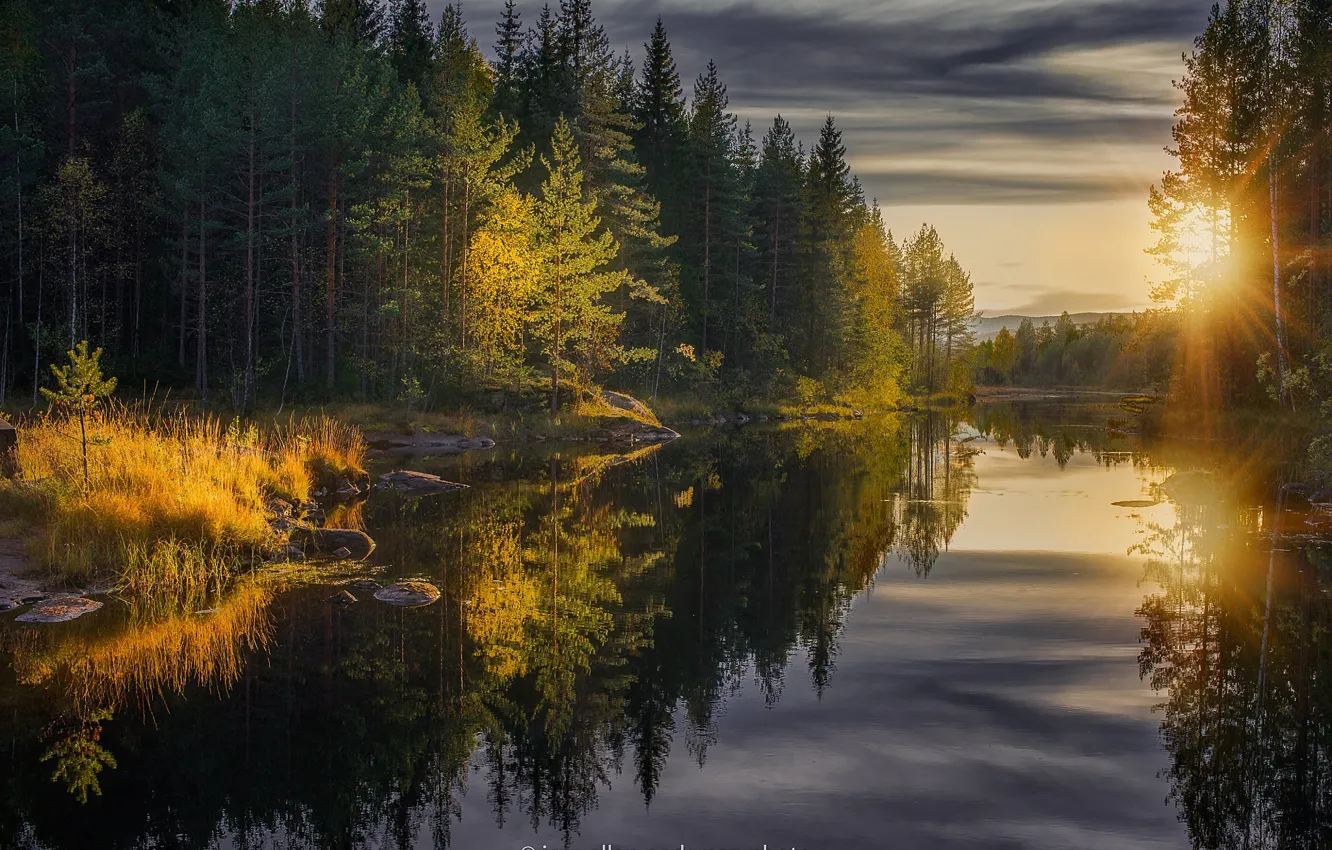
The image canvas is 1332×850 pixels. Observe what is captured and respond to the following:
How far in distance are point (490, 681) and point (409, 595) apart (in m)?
3.69

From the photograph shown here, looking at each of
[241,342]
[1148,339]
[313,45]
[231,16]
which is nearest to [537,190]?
[313,45]

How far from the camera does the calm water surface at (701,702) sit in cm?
746

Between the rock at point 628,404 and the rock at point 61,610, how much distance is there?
1416 inches

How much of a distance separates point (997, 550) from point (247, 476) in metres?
14.2

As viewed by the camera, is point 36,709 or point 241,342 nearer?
point 36,709

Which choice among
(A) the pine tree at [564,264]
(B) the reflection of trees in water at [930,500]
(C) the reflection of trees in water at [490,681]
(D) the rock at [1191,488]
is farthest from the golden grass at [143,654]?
(A) the pine tree at [564,264]

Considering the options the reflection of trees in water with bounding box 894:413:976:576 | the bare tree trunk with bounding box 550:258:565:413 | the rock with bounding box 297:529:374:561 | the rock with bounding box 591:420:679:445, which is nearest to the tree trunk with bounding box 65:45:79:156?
the bare tree trunk with bounding box 550:258:565:413

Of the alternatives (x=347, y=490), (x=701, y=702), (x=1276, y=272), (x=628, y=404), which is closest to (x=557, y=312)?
(x=628, y=404)

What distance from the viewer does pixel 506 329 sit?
144 ft

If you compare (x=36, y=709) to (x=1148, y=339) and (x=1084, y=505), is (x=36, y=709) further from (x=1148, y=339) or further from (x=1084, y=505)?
(x=1148, y=339)

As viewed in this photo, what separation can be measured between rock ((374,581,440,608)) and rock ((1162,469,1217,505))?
18.5m

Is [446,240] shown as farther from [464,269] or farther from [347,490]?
[347,490]

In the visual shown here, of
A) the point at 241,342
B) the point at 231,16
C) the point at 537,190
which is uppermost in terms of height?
the point at 231,16

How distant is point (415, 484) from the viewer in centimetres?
2603
